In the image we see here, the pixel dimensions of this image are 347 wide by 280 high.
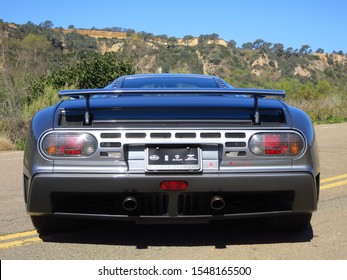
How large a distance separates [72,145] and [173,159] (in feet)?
2.29

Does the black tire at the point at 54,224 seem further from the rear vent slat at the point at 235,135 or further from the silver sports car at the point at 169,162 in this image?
the rear vent slat at the point at 235,135

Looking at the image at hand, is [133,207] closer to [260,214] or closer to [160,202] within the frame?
[160,202]

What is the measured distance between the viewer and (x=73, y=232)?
4.16 meters

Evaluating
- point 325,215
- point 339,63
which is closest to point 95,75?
point 325,215

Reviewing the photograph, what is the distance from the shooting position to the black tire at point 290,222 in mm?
3925

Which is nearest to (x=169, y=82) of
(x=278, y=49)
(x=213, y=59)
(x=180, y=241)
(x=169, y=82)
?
(x=169, y=82)

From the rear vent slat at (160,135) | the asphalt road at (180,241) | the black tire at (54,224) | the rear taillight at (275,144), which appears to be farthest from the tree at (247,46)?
the rear vent slat at (160,135)

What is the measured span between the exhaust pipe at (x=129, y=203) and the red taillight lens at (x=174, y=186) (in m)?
0.22

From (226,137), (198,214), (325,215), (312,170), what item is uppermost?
(226,137)

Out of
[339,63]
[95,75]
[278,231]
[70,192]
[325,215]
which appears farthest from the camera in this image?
[339,63]

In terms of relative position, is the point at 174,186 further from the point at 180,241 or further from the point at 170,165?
the point at 180,241

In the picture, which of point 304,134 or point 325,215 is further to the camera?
point 325,215

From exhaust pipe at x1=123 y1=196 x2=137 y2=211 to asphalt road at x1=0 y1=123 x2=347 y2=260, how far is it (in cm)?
39

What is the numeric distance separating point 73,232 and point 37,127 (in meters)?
1.04
